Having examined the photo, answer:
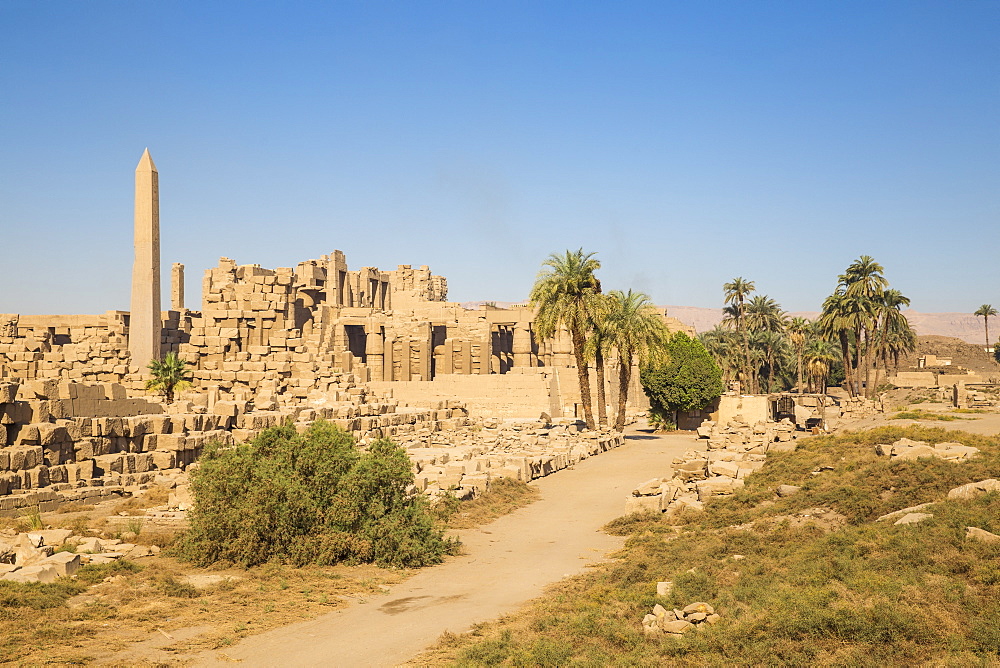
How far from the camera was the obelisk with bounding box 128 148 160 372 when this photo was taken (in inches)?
1566

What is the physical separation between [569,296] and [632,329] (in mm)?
3505

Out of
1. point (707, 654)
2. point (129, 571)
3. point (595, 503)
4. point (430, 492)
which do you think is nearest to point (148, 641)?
point (129, 571)

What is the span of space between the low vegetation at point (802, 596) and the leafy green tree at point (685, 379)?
26.5 meters

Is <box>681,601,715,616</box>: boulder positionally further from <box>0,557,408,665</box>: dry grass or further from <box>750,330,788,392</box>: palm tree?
<box>750,330,788,392</box>: palm tree

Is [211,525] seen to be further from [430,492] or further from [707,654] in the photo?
[707,654]

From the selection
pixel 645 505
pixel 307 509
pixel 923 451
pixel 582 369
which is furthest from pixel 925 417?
pixel 307 509

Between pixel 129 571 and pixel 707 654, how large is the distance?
894 cm

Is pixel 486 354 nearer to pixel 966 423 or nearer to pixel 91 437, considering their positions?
pixel 966 423

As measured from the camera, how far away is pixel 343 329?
55.8 meters

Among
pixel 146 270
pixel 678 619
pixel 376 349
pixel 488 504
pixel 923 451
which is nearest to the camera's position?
pixel 678 619

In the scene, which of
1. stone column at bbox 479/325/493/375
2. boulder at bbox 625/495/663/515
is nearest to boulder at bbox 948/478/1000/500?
boulder at bbox 625/495/663/515

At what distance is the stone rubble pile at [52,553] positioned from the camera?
11.8 meters

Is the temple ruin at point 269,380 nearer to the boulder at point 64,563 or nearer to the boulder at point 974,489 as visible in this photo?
the boulder at point 64,563

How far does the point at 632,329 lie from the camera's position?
37.5 meters
